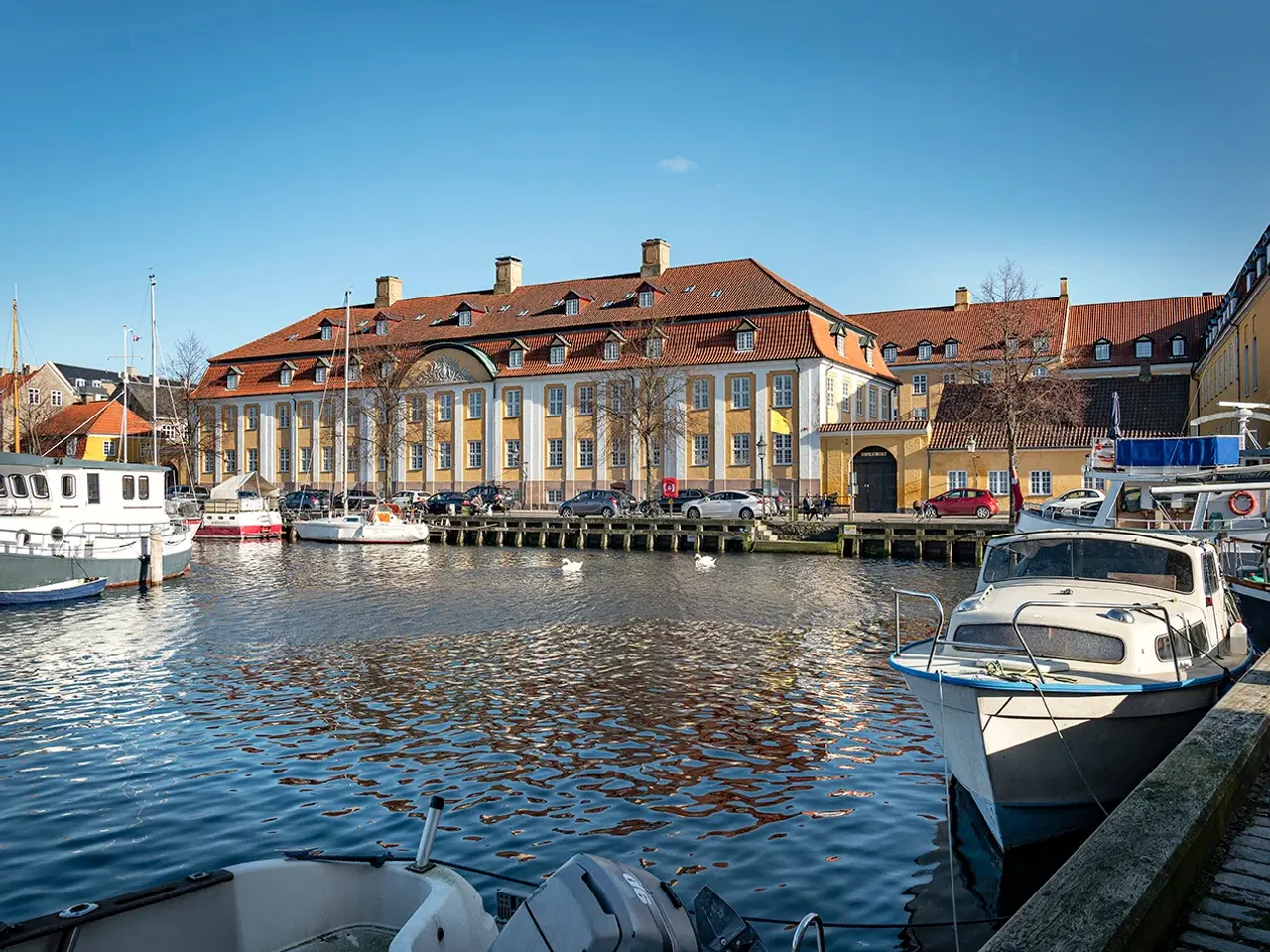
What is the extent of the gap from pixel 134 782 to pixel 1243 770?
11.7 meters

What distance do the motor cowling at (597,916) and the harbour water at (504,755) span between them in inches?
129

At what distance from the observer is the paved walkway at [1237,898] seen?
5664 millimetres

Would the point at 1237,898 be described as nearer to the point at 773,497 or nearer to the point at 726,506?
the point at 726,506

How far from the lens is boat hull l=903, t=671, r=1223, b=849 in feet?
32.8

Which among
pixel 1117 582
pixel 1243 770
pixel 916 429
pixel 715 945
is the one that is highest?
pixel 916 429

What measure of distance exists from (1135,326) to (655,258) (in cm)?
3605

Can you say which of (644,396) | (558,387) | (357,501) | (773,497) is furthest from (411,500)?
(773,497)

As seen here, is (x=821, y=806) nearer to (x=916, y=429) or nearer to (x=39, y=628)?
(x=39, y=628)

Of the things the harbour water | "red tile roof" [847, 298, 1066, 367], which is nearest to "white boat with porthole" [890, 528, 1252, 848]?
the harbour water

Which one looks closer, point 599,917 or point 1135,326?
point 599,917

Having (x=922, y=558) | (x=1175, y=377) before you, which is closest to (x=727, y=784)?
(x=922, y=558)

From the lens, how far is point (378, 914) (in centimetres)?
726

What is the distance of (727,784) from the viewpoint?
41.9 feet

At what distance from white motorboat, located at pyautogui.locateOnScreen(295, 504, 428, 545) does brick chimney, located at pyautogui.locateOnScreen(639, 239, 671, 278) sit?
29.0 metres
